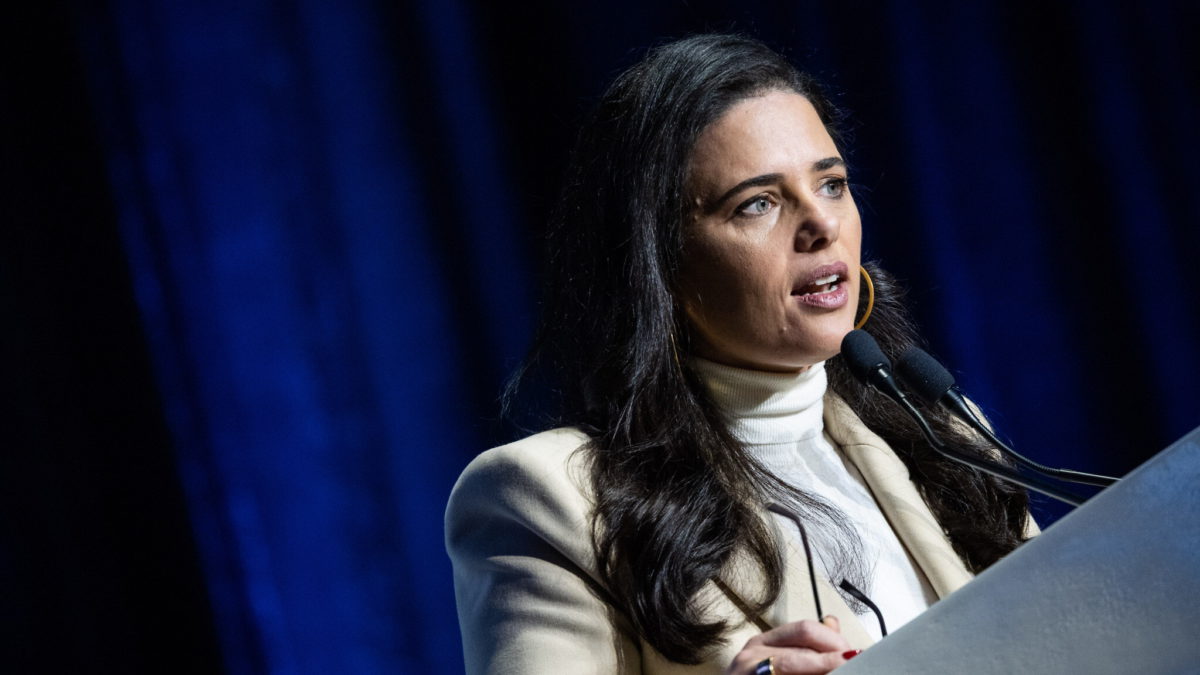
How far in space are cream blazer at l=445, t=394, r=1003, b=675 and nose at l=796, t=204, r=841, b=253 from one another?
367 millimetres

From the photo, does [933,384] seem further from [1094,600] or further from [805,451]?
[1094,600]

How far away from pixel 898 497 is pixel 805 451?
13 cm

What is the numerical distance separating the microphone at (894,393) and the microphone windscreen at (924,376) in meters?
0.02

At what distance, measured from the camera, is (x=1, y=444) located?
1.99m

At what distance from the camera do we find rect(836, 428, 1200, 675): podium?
0.71m

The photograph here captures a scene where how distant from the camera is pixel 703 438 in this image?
4.89 feet

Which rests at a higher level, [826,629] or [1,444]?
[1,444]

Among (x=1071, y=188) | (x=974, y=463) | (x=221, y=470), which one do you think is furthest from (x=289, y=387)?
(x=1071, y=188)

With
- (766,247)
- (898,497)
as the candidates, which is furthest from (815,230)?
(898,497)

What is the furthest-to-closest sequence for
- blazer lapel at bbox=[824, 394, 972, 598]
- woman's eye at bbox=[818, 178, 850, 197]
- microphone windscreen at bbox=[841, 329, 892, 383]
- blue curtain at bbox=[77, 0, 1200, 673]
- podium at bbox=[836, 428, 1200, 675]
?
blue curtain at bbox=[77, 0, 1200, 673]
woman's eye at bbox=[818, 178, 850, 197]
blazer lapel at bbox=[824, 394, 972, 598]
microphone windscreen at bbox=[841, 329, 892, 383]
podium at bbox=[836, 428, 1200, 675]

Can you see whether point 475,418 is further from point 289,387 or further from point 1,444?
point 1,444

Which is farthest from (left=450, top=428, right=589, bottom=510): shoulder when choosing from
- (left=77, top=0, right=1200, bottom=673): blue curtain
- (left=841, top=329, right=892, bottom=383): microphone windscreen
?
(left=77, top=0, right=1200, bottom=673): blue curtain

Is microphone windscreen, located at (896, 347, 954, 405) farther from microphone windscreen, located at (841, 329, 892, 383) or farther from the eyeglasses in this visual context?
the eyeglasses

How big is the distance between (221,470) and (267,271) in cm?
37
